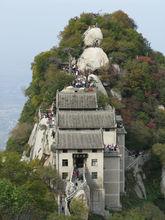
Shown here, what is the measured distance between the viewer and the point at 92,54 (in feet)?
226

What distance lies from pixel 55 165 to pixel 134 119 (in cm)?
1540

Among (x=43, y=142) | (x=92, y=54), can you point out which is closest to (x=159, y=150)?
(x=43, y=142)

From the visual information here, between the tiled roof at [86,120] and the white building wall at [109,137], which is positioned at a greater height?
the tiled roof at [86,120]

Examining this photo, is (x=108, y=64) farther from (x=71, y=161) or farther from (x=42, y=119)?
(x=71, y=161)

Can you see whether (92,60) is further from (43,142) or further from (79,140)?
(79,140)

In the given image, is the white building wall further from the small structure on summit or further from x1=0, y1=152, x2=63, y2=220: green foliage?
the small structure on summit

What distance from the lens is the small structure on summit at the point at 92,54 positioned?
223 feet

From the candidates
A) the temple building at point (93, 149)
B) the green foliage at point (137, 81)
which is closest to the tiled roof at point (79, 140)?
the temple building at point (93, 149)

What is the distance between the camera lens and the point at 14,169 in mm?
45781

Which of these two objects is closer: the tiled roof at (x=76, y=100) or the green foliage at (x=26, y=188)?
the green foliage at (x=26, y=188)

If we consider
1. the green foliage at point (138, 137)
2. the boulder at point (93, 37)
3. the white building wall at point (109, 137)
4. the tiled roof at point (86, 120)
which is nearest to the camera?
the tiled roof at point (86, 120)

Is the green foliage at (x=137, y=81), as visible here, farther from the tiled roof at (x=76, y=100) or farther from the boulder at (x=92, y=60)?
the tiled roof at (x=76, y=100)

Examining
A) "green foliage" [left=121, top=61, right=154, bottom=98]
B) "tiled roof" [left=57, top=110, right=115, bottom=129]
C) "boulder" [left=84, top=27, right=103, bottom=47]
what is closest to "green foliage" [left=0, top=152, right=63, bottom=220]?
"tiled roof" [left=57, top=110, right=115, bottom=129]

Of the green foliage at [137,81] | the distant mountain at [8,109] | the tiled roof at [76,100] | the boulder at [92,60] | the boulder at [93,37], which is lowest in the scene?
the tiled roof at [76,100]
